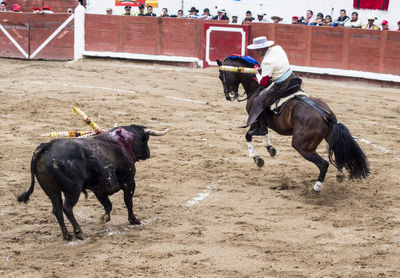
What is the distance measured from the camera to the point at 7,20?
1850cm

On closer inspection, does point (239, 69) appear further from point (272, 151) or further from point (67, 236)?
point (67, 236)

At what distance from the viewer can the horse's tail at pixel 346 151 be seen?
23.2ft

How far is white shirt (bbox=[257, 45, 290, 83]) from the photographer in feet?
25.3

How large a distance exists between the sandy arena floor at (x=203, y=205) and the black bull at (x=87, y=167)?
1.04 feet

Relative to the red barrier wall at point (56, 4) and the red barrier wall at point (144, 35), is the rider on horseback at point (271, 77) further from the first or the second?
the red barrier wall at point (56, 4)

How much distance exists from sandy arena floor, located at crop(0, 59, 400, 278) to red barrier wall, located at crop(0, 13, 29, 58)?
5.74 meters

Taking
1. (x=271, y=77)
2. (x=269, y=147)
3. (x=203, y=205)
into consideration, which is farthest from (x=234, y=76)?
(x=203, y=205)

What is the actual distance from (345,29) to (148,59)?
5.20 meters

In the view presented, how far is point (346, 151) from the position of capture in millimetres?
7082

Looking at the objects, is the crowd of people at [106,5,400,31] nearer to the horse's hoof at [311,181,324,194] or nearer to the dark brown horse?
the dark brown horse

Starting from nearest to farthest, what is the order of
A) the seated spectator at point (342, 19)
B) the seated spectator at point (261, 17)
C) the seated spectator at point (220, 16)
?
the seated spectator at point (342, 19), the seated spectator at point (261, 17), the seated spectator at point (220, 16)

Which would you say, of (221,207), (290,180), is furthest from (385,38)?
(221,207)

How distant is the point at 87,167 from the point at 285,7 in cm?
1408

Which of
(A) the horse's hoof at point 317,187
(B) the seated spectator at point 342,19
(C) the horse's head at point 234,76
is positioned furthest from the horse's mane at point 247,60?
(B) the seated spectator at point 342,19
